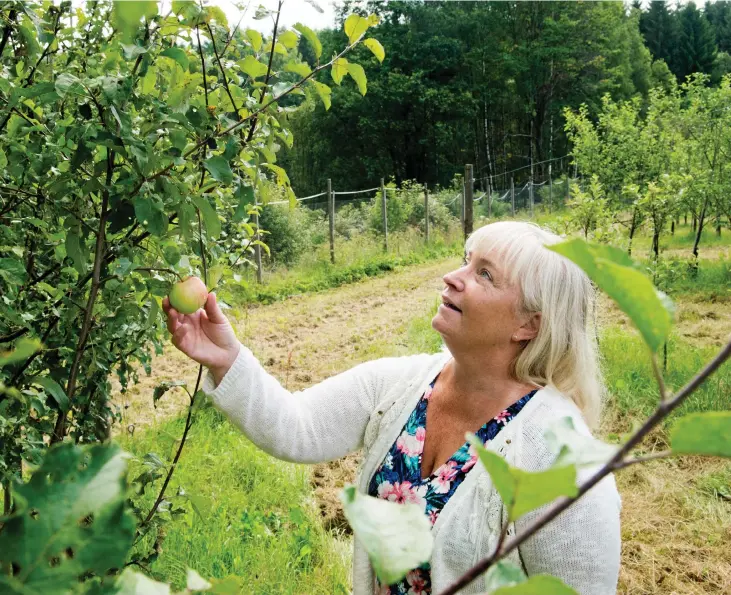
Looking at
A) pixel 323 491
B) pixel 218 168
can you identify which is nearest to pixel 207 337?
pixel 218 168

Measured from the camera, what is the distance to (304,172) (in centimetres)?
3130

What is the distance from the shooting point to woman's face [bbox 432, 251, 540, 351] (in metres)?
1.77

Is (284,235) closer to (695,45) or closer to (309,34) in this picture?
(309,34)

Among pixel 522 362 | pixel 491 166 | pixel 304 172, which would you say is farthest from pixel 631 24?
pixel 522 362

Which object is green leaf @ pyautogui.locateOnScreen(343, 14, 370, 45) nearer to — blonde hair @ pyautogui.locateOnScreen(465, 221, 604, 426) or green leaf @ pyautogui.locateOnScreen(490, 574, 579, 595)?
blonde hair @ pyautogui.locateOnScreen(465, 221, 604, 426)

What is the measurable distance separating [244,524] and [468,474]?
5.30 feet

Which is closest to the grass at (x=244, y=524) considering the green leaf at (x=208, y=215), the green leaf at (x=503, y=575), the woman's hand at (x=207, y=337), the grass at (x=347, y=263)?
the woman's hand at (x=207, y=337)

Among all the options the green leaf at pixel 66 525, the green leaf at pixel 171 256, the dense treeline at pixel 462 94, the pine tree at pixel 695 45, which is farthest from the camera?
the pine tree at pixel 695 45

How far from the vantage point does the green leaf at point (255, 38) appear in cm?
125

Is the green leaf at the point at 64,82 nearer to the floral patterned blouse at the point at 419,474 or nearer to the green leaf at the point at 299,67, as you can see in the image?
the green leaf at the point at 299,67

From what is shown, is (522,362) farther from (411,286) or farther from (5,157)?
(411,286)

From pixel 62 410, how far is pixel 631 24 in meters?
43.0

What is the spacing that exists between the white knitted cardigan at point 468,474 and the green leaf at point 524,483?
3.73 ft

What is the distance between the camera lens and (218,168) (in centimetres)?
113
